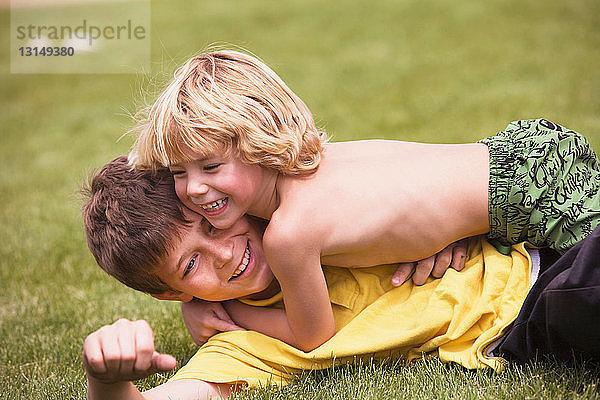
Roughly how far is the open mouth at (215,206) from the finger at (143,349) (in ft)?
1.85

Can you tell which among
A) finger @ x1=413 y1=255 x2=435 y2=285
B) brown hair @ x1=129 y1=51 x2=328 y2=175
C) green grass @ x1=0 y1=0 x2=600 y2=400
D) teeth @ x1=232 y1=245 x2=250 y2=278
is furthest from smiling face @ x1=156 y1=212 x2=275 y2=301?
finger @ x1=413 y1=255 x2=435 y2=285

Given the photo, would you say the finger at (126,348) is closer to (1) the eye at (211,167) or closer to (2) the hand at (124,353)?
(2) the hand at (124,353)

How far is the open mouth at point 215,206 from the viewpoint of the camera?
2.41 m

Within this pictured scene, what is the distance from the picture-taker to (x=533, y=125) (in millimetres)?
2662

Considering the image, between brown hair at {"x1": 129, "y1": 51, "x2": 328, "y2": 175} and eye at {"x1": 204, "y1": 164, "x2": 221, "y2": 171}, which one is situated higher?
brown hair at {"x1": 129, "y1": 51, "x2": 328, "y2": 175}

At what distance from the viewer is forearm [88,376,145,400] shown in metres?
2.08

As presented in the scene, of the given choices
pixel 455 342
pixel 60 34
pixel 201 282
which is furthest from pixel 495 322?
pixel 60 34

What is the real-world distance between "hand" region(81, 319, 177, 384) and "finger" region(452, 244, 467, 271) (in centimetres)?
110

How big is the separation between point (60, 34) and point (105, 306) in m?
7.27

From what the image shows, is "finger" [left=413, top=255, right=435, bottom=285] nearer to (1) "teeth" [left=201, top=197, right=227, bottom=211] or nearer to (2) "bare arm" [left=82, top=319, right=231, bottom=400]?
(1) "teeth" [left=201, top=197, right=227, bottom=211]

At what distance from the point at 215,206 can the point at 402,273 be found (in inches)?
27.3

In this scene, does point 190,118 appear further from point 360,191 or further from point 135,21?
point 135,21

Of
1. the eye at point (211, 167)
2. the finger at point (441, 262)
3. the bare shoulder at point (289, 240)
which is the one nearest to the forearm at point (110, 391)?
the bare shoulder at point (289, 240)

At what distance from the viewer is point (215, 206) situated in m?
2.41
